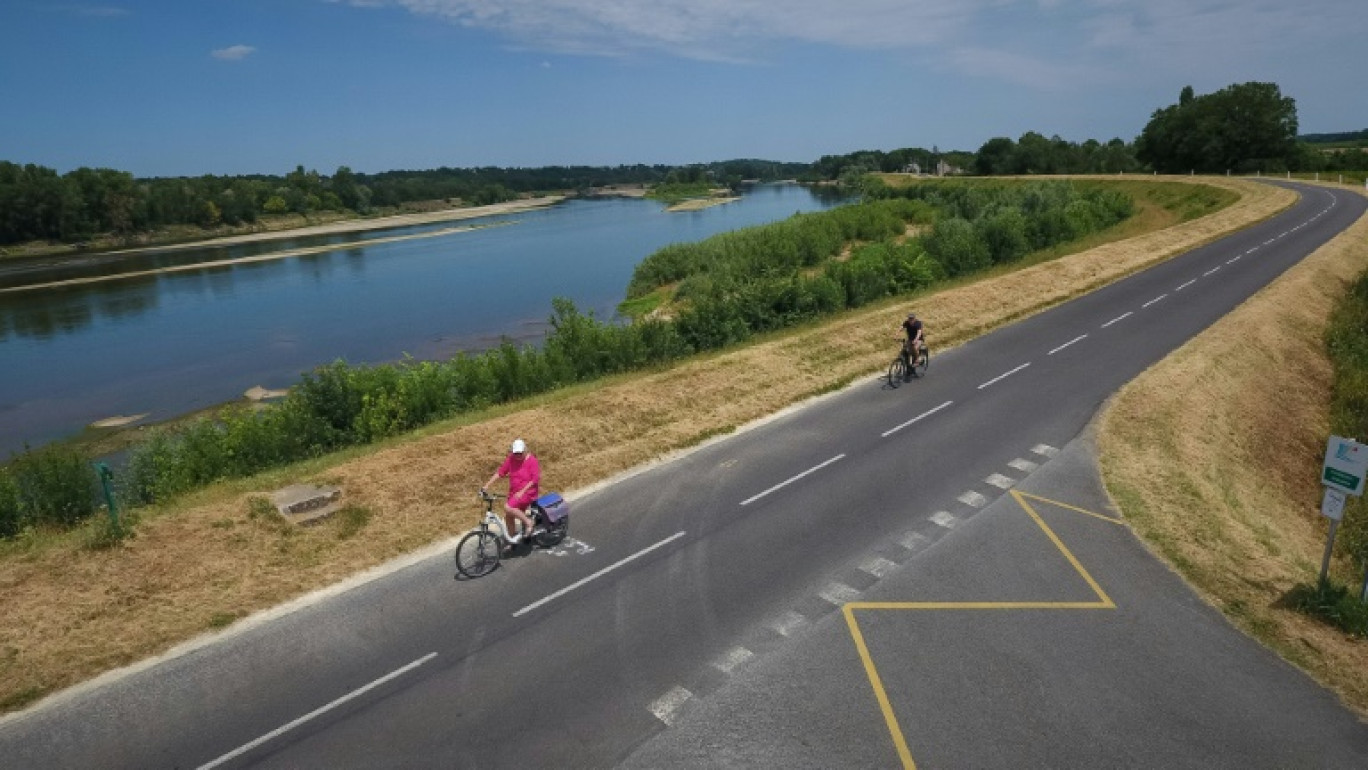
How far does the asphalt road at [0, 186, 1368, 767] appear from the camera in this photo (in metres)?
7.92

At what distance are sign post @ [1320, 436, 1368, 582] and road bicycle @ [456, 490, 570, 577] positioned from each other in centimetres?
1051

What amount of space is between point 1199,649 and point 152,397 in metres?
41.3

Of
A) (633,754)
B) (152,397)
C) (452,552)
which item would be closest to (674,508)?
(452,552)

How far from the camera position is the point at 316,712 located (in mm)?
8539

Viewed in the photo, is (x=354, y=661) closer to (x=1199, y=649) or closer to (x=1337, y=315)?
(x=1199, y=649)

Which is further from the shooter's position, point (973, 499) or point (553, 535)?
point (973, 499)

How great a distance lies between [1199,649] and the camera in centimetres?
939

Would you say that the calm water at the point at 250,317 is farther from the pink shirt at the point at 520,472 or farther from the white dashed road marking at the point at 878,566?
the white dashed road marking at the point at 878,566

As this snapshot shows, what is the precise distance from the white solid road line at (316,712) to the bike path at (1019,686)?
127 inches

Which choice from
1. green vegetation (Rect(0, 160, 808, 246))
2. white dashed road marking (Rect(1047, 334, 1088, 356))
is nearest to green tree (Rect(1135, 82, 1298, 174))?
white dashed road marking (Rect(1047, 334, 1088, 356))

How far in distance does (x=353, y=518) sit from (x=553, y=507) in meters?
3.76

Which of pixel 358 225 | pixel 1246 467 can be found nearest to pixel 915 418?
pixel 1246 467

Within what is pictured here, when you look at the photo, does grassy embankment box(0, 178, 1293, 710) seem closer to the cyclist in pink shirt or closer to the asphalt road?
the asphalt road

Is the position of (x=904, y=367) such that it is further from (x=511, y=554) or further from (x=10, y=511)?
(x=10, y=511)
